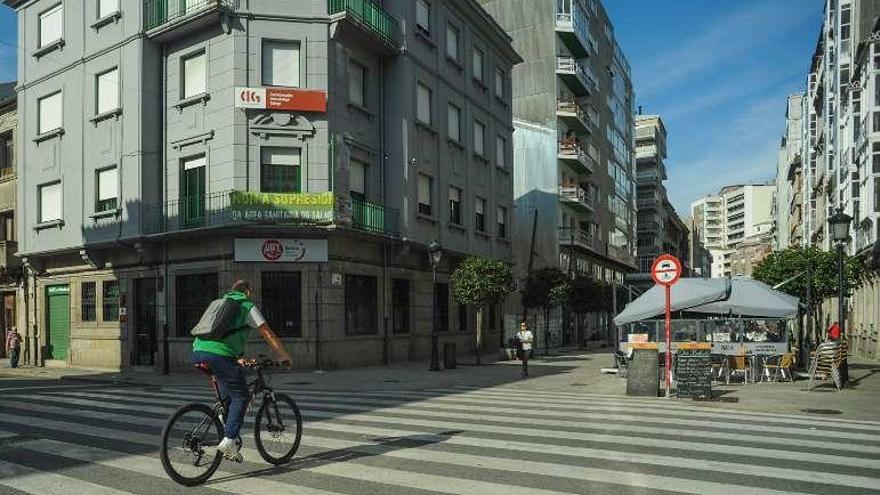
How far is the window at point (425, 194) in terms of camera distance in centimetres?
2744

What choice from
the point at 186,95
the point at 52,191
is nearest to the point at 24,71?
the point at 52,191

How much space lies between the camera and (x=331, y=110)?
75.5 feet

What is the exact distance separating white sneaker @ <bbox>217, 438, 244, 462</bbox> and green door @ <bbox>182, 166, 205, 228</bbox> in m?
16.9

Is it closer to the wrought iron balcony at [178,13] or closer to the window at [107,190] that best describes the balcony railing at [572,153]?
the wrought iron balcony at [178,13]

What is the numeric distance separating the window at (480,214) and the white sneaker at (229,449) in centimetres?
2594

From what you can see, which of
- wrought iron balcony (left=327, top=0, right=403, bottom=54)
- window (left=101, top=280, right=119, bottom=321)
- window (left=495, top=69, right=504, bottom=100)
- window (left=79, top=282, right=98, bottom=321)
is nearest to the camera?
wrought iron balcony (left=327, top=0, right=403, bottom=54)

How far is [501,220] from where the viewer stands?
3503 centimetres

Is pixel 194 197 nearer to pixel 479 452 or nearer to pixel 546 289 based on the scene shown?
pixel 546 289

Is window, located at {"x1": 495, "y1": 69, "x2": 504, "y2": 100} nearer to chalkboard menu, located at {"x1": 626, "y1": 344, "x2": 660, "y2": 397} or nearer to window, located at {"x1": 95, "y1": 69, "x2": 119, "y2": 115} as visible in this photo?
window, located at {"x1": 95, "y1": 69, "x2": 119, "y2": 115}

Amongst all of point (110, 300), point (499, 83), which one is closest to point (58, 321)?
→ point (110, 300)

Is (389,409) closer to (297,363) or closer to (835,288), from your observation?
(297,363)

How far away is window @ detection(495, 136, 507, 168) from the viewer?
113 ft

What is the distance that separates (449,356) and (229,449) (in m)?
16.3

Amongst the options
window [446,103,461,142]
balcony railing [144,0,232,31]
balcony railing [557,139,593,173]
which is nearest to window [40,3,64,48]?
balcony railing [144,0,232,31]
